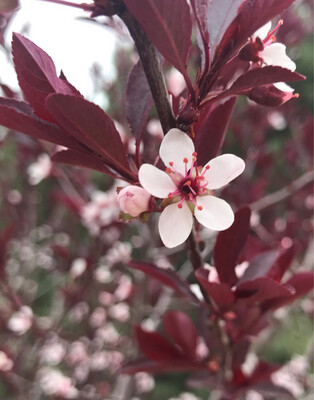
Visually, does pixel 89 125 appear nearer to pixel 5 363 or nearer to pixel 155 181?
pixel 155 181

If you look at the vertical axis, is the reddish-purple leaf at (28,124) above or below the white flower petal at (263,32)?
below

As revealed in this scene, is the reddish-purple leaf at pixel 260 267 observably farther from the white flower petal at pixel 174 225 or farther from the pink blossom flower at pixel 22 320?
the pink blossom flower at pixel 22 320

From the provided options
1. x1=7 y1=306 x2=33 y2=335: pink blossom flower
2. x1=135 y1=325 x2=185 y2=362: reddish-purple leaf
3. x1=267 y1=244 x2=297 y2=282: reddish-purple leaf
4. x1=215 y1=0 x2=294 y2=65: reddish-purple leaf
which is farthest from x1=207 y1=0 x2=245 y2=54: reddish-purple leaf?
x1=7 y1=306 x2=33 y2=335: pink blossom flower

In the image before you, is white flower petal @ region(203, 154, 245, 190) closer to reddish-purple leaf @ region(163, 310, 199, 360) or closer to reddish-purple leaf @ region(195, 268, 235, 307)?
reddish-purple leaf @ region(195, 268, 235, 307)

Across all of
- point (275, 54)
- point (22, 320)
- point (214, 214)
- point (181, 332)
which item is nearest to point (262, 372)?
point (181, 332)

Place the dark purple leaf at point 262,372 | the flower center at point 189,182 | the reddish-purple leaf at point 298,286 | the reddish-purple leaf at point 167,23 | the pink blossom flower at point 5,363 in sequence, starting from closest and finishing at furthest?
the reddish-purple leaf at point 167,23 < the flower center at point 189,182 < the reddish-purple leaf at point 298,286 < the dark purple leaf at point 262,372 < the pink blossom flower at point 5,363

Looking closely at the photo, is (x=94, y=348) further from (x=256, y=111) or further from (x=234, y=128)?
(x=256, y=111)

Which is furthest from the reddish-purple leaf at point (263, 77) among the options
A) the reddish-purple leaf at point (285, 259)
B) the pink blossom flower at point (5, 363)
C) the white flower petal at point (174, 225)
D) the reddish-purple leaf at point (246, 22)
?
the pink blossom flower at point (5, 363)
